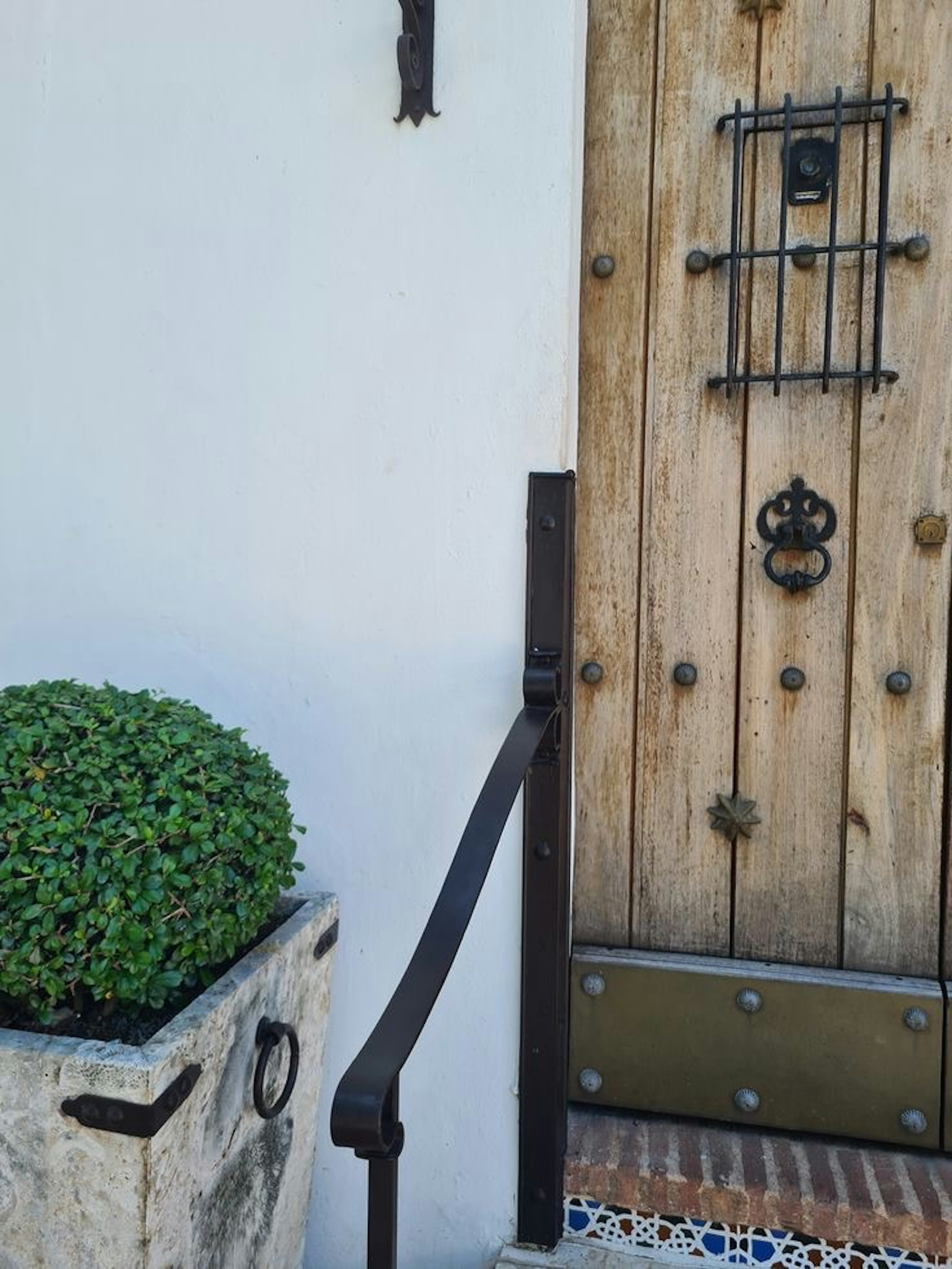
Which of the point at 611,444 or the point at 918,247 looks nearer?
the point at 918,247

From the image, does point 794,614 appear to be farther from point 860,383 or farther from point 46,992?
point 46,992

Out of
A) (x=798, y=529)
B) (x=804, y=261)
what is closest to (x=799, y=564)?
(x=798, y=529)

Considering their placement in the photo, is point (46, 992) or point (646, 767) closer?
point (46, 992)

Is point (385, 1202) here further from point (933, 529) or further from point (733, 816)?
point (933, 529)

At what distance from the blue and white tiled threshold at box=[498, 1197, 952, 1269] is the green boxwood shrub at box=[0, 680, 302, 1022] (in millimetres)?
601

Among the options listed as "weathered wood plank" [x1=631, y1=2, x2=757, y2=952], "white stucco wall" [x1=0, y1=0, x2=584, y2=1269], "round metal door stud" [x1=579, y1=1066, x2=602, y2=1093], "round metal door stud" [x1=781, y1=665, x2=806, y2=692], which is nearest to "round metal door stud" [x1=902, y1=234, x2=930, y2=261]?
"weathered wood plank" [x1=631, y1=2, x2=757, y2=952]

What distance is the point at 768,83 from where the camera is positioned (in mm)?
1437

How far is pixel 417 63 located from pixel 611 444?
0.56 metres

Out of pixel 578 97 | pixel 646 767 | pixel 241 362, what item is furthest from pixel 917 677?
pixel 241 362

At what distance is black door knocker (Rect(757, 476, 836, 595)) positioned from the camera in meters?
1.45

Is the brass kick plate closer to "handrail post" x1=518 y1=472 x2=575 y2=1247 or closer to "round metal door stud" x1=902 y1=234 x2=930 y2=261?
"handrail post" x1=518 y1=472 x2=575 y2=1247

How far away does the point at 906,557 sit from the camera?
144 cm

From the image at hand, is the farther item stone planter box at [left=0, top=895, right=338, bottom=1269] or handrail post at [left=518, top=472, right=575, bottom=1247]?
handrail post at [left=518, top=472, right=575, bottom=1247]

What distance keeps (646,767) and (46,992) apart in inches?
33.0
